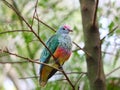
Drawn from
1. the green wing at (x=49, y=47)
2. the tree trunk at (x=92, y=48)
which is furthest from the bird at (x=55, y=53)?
the tree trunk at (x=92, y=48)

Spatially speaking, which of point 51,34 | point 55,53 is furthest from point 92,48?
point 51,34

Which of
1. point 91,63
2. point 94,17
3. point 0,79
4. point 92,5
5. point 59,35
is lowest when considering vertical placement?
point 91,63

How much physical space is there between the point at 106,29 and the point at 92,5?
60 centimetres

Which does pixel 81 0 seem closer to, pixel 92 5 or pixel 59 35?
pixel 92 5

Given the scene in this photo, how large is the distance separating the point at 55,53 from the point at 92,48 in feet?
1.87

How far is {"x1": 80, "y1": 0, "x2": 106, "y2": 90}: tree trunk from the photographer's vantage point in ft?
5.87

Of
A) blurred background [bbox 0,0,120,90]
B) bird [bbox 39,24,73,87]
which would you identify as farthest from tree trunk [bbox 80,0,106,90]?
bird [bbox 39,24,73,87]

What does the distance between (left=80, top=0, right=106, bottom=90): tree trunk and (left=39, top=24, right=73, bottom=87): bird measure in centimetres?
43

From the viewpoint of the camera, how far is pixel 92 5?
6.28ft

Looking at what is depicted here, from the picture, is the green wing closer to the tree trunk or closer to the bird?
the bird

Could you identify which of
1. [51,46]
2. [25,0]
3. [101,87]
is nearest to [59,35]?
[51,46]

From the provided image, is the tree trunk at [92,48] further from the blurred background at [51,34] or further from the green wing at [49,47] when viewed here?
the green wing at [49,47]

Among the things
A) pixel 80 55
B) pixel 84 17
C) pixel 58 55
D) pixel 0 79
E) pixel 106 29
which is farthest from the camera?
pixel 0 79

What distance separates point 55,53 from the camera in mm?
2371
